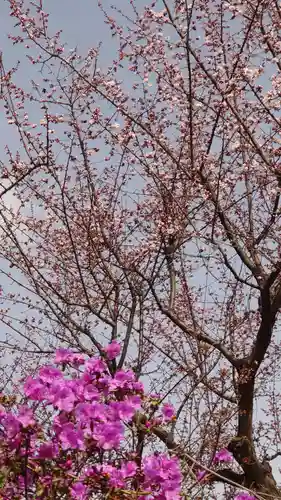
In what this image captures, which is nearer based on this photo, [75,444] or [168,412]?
[75,444]

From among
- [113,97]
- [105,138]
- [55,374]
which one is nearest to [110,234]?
[105,138]

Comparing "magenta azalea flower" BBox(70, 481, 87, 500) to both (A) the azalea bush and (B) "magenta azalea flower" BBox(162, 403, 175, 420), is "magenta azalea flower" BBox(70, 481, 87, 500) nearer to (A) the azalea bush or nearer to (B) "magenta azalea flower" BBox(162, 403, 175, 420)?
(A) the azalea bush

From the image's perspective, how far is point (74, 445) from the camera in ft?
8.61

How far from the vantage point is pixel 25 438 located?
2.61 m

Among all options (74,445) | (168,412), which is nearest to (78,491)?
(74,445)

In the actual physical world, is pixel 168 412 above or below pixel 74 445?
above

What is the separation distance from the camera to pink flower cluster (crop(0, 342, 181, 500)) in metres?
2.60

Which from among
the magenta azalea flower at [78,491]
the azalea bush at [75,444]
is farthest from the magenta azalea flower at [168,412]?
the magenta azalea flower at [78,491]

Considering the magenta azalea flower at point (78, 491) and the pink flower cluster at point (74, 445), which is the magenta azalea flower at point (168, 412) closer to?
the pink flower cluster at point (74, 445)

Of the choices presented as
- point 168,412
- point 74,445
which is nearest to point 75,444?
point 74,445

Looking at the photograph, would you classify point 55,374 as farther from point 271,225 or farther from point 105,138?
point 271,225

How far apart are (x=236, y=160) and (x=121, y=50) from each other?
6.15ft

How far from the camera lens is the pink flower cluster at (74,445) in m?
2.60

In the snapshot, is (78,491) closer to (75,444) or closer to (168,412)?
(75,444)
